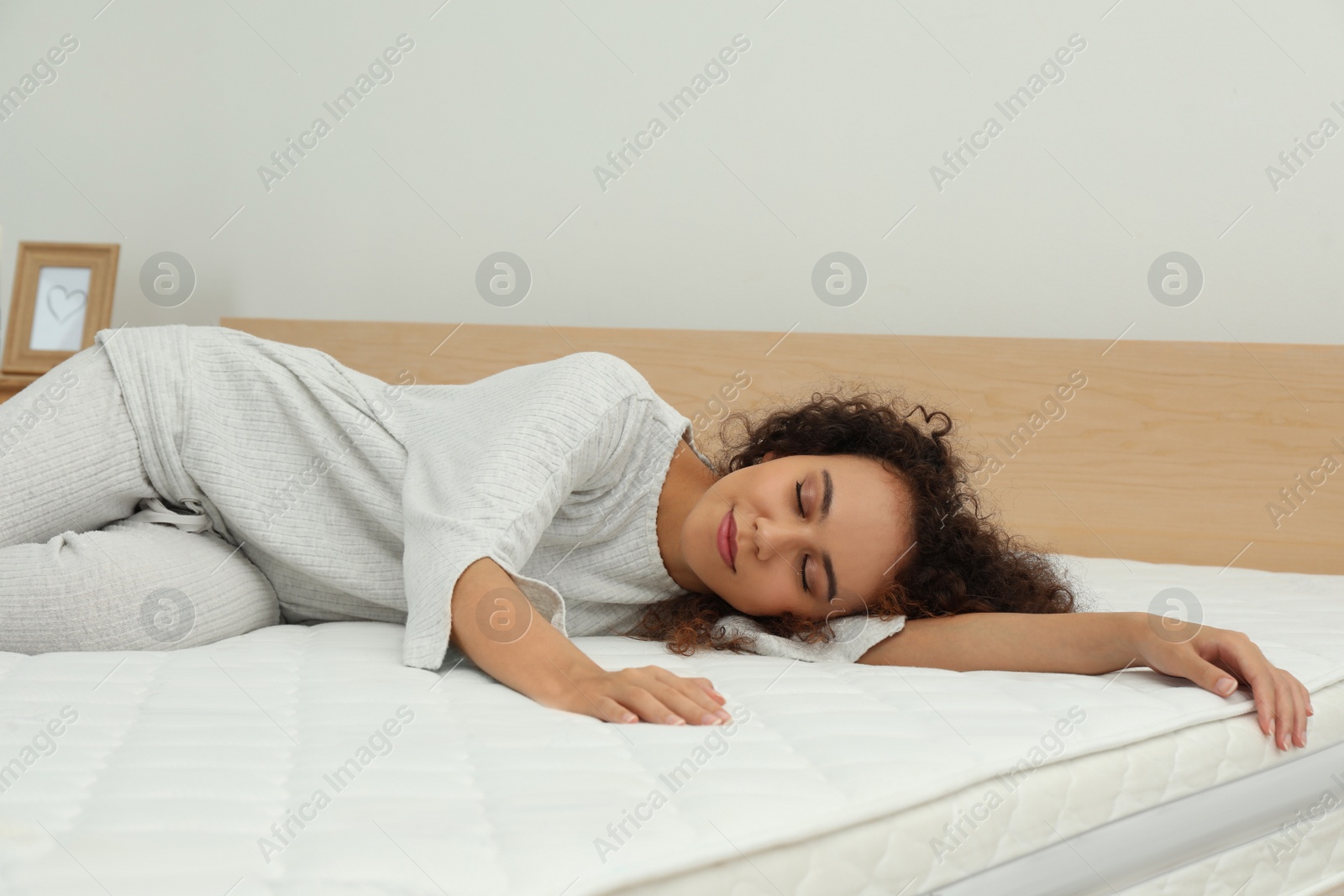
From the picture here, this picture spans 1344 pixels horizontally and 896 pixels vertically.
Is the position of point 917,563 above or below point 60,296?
above

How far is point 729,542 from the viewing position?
2.85 ft

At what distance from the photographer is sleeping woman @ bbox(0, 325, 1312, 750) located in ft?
2.56

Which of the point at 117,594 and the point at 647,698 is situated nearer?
the point at 647,698

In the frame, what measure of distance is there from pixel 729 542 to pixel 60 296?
168 cm

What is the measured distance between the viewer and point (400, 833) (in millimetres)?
408

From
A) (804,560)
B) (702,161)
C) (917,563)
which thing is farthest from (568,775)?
(702,161)

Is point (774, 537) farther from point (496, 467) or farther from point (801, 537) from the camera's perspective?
point (496, 467)

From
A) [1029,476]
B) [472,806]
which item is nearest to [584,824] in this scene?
[472,806]

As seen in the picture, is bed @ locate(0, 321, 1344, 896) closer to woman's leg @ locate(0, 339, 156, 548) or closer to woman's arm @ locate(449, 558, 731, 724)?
woman's arm @ locate(449, 558, 731, 724)

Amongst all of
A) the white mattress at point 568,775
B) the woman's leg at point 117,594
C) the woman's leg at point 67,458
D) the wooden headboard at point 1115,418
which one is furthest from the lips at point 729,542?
the wooden headboard at point 1115,418

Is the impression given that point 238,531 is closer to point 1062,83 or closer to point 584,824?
point 584,824

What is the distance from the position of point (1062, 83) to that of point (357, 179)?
1.26m

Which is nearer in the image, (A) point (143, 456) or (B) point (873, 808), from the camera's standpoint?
(B) point (873, 808)

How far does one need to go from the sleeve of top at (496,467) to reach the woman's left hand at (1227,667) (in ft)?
1.48
